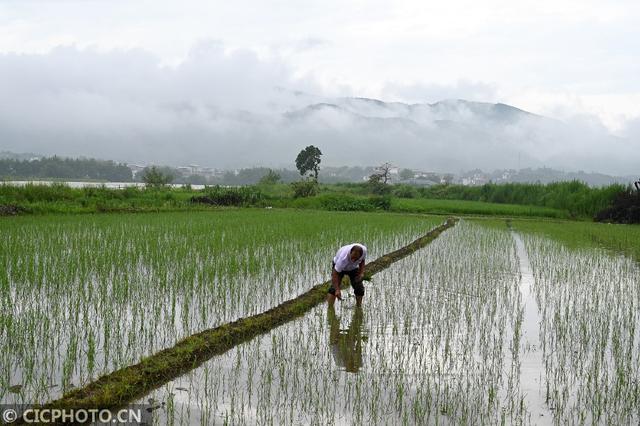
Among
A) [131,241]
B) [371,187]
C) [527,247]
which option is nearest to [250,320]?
[131,241]

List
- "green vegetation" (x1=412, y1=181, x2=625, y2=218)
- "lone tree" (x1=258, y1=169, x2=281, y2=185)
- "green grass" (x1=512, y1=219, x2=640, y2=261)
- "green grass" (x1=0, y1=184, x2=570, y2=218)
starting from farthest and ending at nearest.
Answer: "lone tree" (x1=258, y1=169, x2=281, y2=185) < "green vegetation" (x1=412, y1=181, x2=625, y2=218) < "green grass" (x1=0, y1=184, x2=570, y2=218) < "green grass" (x1=512, y1=219, x2=640, y2=261)

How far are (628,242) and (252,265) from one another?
10667 mm

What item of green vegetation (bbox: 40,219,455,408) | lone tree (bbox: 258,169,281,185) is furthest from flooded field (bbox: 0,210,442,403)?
lone tree (bbox: 258,169,281,185)

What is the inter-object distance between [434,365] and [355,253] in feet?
5.17

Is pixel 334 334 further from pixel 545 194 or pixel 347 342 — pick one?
pixel 545 194

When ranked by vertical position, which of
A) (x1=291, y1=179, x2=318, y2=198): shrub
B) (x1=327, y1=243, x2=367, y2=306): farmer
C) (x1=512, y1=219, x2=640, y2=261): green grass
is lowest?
(x1=512, y1=219, x2=640, y2=261): green grass

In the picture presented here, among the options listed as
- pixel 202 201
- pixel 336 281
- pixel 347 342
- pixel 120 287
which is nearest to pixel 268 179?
pixel 202 201

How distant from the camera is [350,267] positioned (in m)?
5.57

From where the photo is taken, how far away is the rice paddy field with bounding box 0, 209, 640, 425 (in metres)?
3.34

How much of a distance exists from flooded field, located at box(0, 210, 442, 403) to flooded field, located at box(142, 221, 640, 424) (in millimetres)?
742

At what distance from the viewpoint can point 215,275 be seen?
273 inches

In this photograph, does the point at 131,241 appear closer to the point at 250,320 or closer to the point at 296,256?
the point at 296,256

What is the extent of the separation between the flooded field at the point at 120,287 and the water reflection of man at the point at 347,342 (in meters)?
0.84

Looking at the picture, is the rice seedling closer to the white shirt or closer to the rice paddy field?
the rice paddy field
